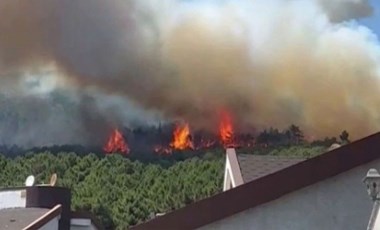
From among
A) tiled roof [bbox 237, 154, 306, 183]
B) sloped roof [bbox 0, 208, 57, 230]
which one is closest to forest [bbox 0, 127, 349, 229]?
sloped roof [bbox 0, 208, 57, 230]

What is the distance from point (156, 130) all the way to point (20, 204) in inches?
1196

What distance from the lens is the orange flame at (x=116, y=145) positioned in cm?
4056

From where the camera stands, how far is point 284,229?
7570mm

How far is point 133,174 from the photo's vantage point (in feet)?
109

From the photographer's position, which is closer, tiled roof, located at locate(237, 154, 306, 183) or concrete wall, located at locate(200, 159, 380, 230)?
concrete wall, located at locate(200, 159, 380, 230)

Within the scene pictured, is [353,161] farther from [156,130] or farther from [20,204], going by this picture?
[156,130]

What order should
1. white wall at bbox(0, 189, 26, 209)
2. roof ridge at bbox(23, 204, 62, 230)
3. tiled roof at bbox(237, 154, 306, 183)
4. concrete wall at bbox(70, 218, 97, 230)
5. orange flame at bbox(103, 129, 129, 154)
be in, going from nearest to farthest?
1. tiled roof at bbox(237, 154, 306, 183)
2. roof ridge at bbox(23, 204, 62, 230)
3. concrete wall at bbox(70, 218, 97, 230)
4. white wall at bbox(0, 189, 26, 209)
5. orange flame at bbox(103, 129, 129, 154)

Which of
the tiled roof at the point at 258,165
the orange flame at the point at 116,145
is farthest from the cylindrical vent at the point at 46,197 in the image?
the orange flame at the point at 116,145

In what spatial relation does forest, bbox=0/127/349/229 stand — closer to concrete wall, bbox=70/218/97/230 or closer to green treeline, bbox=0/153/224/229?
green treeline, bbox=0/153/224/229

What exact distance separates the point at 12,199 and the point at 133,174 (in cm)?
1699

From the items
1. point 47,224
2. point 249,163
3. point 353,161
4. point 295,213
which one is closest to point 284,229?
point 295,213

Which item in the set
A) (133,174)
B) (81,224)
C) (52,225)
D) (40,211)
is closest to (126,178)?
(133,174)

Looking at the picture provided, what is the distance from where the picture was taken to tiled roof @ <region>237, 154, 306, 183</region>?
11.0 metres

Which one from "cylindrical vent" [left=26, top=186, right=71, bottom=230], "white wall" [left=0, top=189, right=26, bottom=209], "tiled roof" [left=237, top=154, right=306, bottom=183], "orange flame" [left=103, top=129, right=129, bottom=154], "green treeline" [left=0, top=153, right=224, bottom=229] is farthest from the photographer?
"orange flame" [left=103, top=129, right=129, bottom=154]
